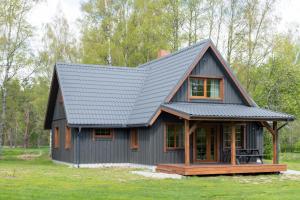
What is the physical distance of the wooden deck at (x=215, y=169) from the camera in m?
17.0

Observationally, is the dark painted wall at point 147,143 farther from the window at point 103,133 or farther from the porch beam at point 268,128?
the porch beam at point 268,128

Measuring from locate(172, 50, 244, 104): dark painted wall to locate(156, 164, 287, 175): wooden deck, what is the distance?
347 centimetres

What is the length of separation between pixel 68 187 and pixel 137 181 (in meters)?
2.80

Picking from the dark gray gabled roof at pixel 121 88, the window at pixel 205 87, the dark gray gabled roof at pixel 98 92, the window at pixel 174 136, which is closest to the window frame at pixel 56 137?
the dark gray gabled roof at pixel 121 88

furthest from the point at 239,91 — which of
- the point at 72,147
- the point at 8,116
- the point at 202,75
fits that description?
the point at 8,116

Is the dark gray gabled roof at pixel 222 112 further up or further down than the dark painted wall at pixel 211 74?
further down

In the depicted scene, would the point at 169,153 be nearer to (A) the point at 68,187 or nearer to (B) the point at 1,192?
(A) the point at 68,187

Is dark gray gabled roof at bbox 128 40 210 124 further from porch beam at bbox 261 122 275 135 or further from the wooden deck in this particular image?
porch beam at bbox 261 122 275 135

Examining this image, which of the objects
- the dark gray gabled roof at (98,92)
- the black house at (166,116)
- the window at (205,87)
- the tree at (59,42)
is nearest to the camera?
the black house at (166,116)

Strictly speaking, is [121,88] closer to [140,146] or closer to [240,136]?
[140,146]

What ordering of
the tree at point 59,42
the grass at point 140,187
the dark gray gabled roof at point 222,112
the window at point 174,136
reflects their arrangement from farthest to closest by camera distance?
the tree at point 59,42 → the window at point 174,136 → the dark gray gabled roof at point 222,112 → the grass at point 140,187

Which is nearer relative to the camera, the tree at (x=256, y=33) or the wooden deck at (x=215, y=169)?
the wooden deck at (x=215, y=169)

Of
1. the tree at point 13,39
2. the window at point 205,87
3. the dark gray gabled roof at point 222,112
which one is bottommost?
the dark gray gabled roof at point 222,112

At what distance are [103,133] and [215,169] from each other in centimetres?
655
